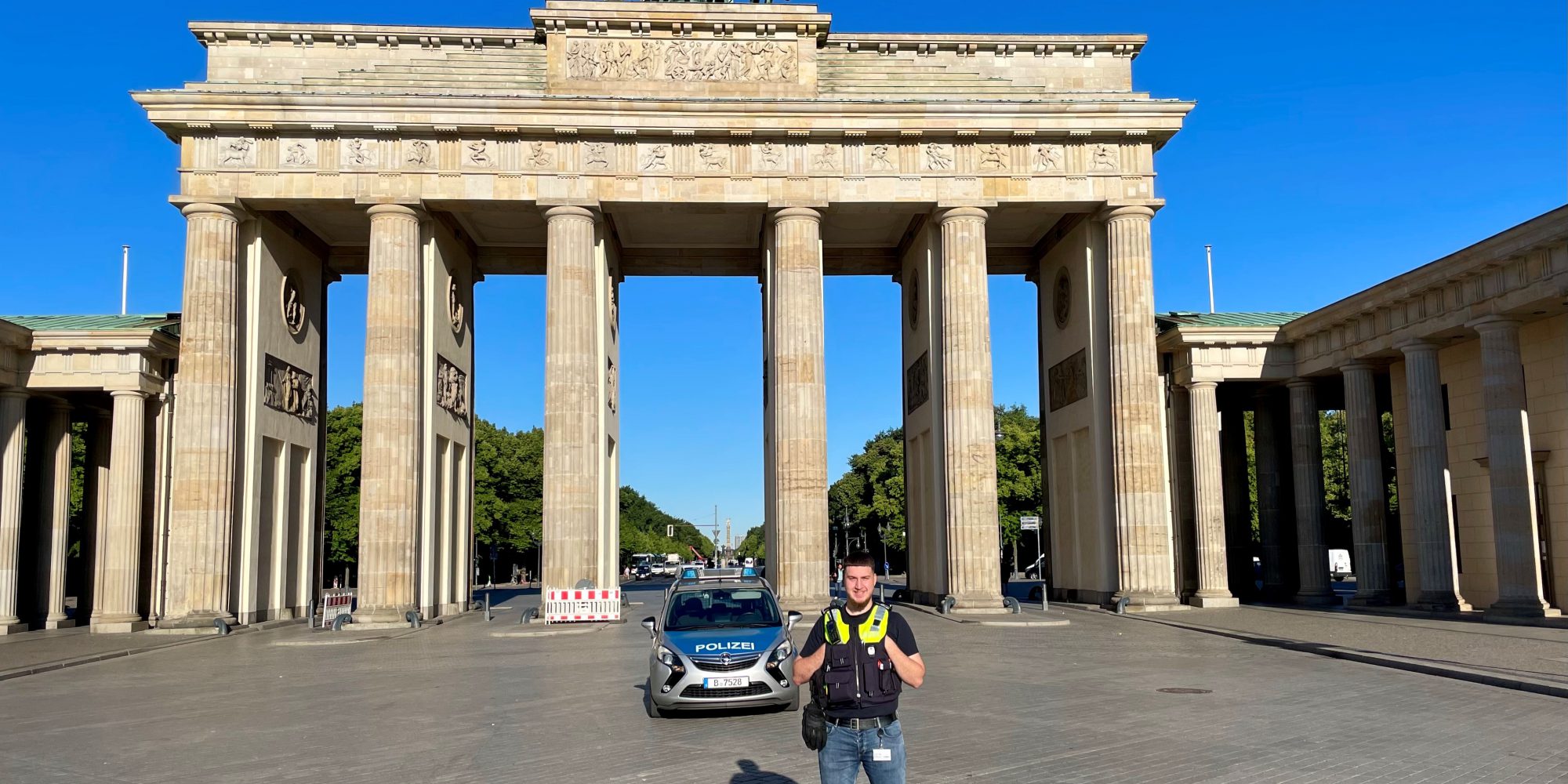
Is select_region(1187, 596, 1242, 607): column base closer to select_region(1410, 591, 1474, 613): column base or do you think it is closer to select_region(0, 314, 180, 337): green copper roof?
select_region(1410, 591, 1474, 613): column base

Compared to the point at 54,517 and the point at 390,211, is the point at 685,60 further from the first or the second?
the point at 54,517

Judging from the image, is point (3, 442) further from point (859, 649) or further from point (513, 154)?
point (859, 649)

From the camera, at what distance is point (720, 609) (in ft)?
51.0

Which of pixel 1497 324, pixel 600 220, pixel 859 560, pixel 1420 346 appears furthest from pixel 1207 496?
pixel 859 560

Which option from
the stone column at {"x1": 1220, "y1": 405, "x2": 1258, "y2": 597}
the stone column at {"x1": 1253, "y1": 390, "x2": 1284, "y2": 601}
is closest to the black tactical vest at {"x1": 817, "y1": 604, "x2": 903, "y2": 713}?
the stone column at {"x1": 1253, "y1": 390, "x2": 1284, "y2": 601}

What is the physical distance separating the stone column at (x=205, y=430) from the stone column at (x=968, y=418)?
19850mm

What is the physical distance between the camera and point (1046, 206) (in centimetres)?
3603

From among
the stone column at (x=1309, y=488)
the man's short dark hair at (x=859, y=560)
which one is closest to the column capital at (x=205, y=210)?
the man's short dark hair at (x=859, y=560)

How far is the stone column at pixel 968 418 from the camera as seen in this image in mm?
33500

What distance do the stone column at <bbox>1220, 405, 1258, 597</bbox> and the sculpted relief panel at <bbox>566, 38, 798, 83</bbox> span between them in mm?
20039

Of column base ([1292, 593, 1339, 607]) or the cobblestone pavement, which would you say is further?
column base ([1292, 593, 1339, 607])

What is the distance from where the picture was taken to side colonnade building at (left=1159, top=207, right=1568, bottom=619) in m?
26.9

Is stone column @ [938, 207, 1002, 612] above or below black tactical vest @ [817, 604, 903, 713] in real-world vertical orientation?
above

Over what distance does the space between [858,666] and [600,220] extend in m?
30.2
